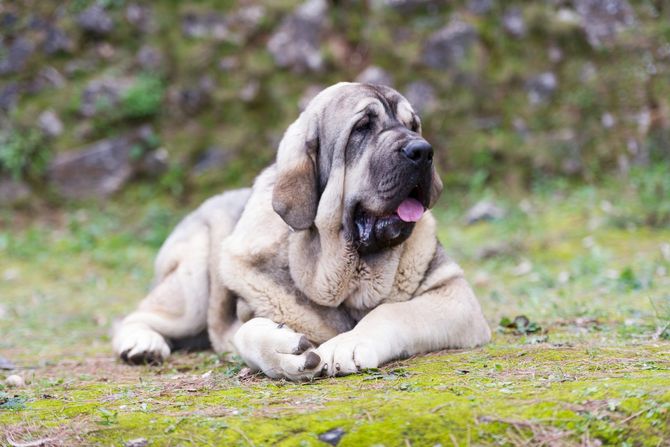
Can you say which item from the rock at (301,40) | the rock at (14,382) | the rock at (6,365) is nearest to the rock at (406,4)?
the rock at (301,40)

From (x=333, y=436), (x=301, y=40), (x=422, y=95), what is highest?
(x=301, y=40)

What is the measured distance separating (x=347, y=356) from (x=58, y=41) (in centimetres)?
1035

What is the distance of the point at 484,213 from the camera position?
10250 mm

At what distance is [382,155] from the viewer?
4109 millimetres

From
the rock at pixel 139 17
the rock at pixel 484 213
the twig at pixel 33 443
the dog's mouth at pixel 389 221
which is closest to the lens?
the twig at pixel 33 443

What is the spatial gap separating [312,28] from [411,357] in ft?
29.3

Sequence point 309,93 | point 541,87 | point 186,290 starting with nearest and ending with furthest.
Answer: point 186,290, point 541,87, point 309,93

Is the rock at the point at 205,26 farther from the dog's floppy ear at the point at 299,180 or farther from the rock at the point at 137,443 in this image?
the rock at the point at 137,443

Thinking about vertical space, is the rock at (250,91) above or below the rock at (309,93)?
above

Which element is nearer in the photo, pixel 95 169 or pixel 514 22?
pixel 95 169

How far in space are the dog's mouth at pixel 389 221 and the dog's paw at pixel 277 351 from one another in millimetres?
612

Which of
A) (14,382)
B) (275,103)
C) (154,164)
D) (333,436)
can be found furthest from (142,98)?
(333,436)

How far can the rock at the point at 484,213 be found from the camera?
10227 millimetres

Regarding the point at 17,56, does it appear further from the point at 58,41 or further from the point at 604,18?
the point at 604,18
